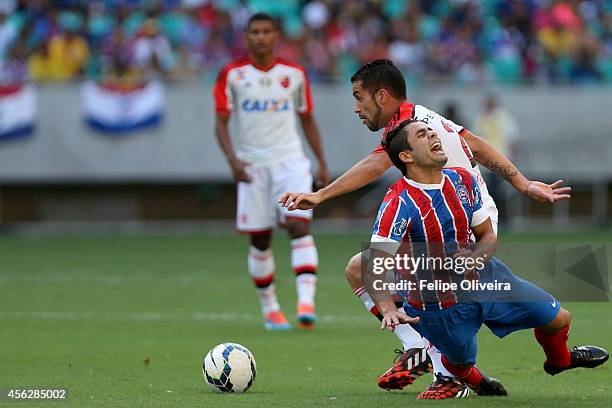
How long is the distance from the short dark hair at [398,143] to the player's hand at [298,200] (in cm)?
45

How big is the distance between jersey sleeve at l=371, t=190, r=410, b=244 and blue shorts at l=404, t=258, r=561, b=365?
0.51m

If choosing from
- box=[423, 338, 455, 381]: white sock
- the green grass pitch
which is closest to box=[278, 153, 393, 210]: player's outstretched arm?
box=[423, 338, 455, 381]: white sock

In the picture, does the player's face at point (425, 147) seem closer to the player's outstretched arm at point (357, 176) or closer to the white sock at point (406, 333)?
the player's outstretched arm at point (357, 176)

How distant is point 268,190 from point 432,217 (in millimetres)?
4935

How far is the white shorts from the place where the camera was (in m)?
11.6

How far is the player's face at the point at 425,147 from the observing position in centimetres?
684

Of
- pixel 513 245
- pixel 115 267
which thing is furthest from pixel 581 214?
pixel 513 245

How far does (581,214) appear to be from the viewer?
25.4m

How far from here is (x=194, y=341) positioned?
1033 centimetres

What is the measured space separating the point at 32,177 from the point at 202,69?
3.51m

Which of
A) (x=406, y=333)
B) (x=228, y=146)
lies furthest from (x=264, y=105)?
(x=406, y=333)

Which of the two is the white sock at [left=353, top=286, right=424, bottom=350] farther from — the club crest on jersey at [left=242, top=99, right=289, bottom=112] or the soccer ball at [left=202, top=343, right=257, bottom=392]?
the club crest on jersey at [left=242, top=99, right=289, bottom=112]

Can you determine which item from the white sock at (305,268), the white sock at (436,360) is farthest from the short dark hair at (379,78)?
the white sock at (305,268)

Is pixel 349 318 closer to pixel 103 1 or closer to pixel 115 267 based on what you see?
pixel 115 267
